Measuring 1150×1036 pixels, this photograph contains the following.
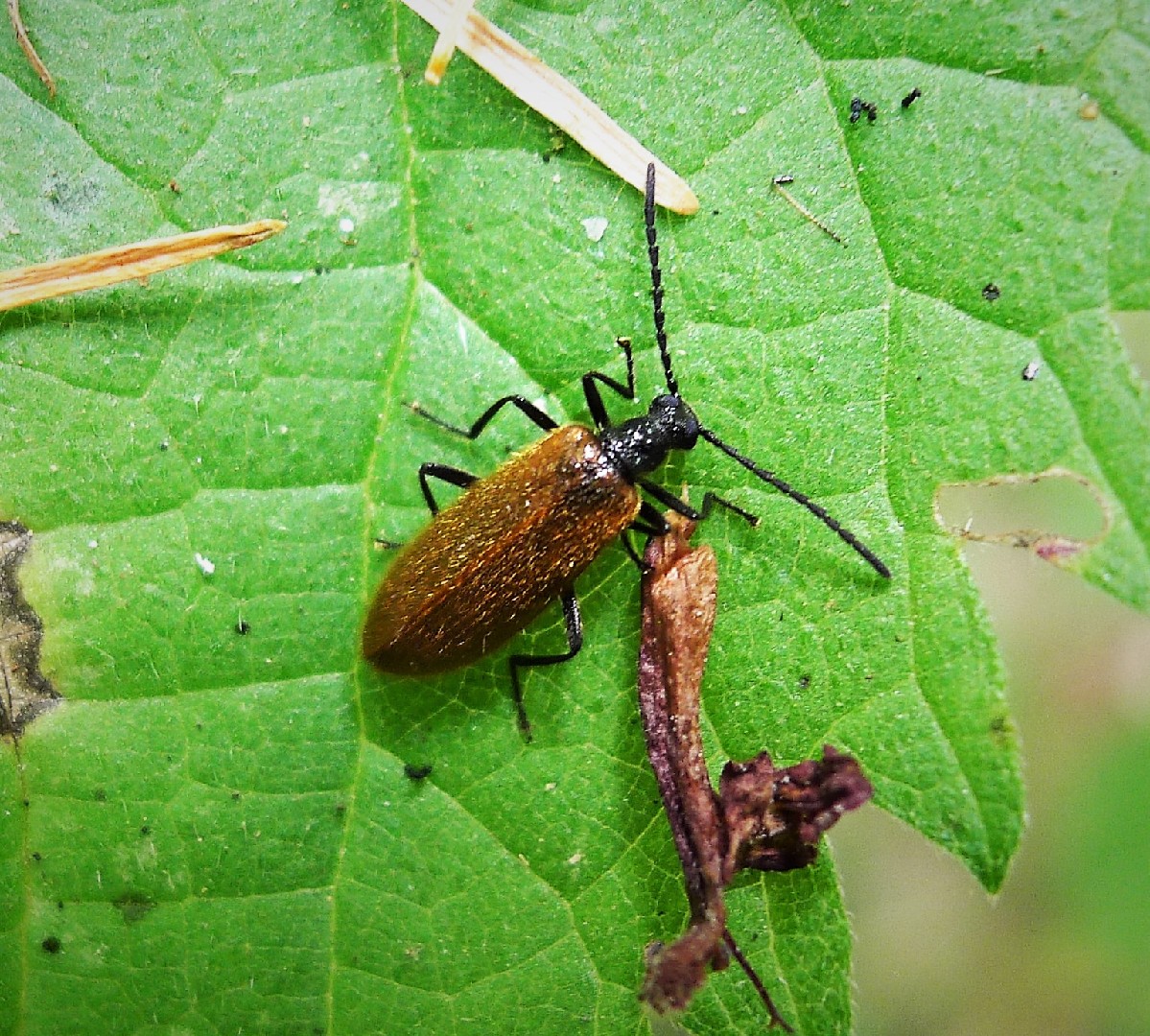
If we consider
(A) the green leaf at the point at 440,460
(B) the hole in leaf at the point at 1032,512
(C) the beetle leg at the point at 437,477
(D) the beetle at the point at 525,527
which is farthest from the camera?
(C) the beetle leg at the point at 437,477

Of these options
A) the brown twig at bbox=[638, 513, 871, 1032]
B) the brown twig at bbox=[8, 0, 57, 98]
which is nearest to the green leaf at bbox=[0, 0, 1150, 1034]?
the brown twig at bbox=[8, 0, 57, 98]

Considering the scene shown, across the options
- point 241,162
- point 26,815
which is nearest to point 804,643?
point 241,162

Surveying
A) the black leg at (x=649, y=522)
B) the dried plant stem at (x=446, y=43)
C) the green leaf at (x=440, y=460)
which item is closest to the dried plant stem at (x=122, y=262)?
the green leaf at (x=440, y=460)

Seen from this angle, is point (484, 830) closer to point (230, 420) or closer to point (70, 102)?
point (230, 420)

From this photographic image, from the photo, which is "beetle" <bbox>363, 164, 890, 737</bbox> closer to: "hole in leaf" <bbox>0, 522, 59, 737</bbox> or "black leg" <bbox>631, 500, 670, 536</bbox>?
"black leg" <bbox>631, 500, 670, 536</bbox>

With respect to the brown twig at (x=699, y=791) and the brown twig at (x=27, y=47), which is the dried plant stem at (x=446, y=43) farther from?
the brown twig at (x=699, y=791)

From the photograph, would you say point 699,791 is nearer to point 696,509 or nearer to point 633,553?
point 633,553
